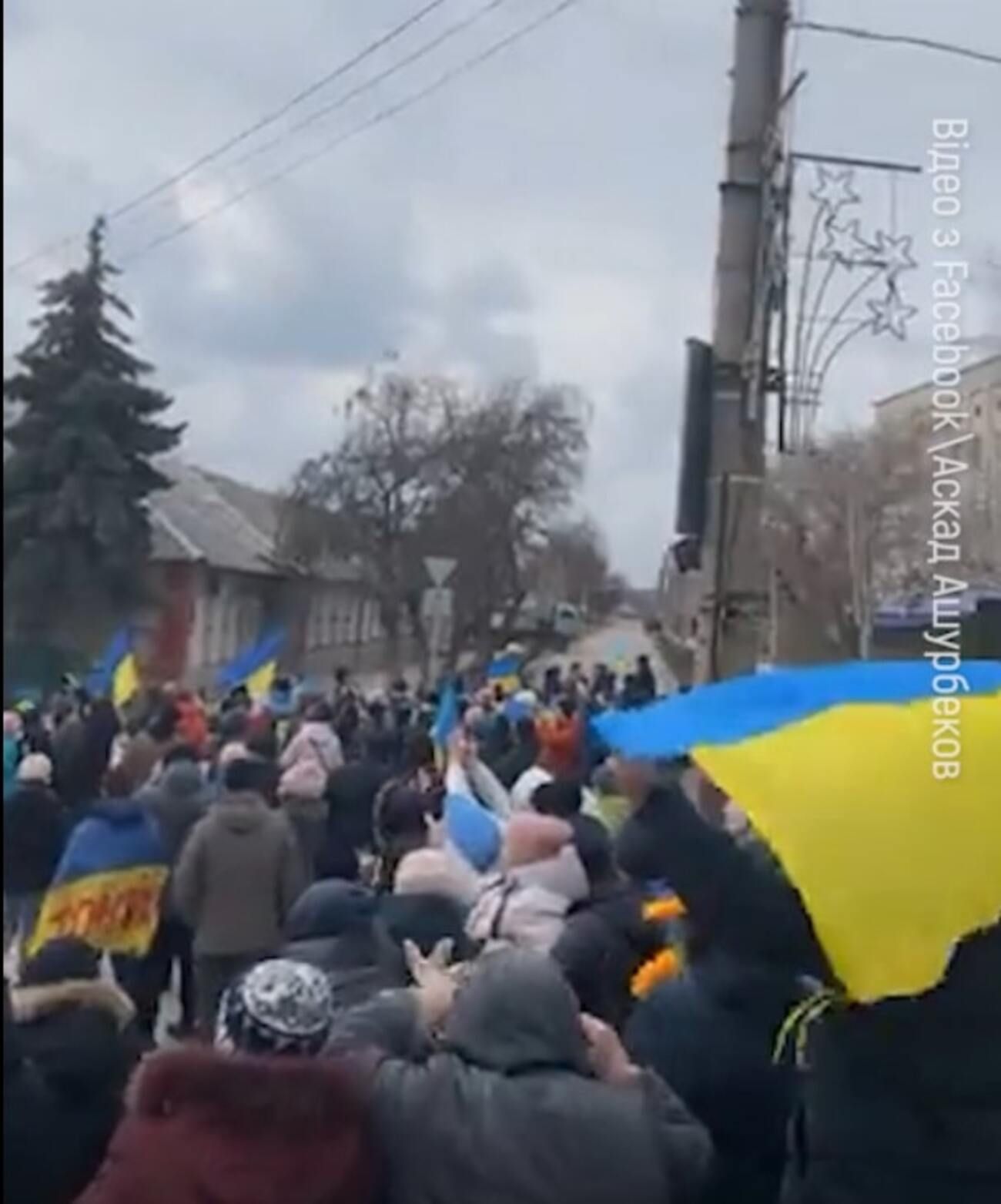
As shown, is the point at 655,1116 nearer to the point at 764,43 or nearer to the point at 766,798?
the point at 766,798

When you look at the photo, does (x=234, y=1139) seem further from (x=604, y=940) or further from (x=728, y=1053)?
(x=604, y=940)

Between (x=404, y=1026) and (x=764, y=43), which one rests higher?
(x=764, y=43)

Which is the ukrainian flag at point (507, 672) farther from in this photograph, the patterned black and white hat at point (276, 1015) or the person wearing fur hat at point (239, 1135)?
the person wearing fur hat at point (239, 1135)

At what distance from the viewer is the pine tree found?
1794 mm

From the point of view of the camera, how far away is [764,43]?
8.76 m

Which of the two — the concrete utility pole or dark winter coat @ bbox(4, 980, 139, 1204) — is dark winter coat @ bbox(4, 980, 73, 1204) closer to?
dark winter coat @ bbox(4, 980, 139, 1204)

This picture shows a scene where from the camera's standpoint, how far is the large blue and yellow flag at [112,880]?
8.30 meters

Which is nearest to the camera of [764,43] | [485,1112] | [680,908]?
[485,1112]

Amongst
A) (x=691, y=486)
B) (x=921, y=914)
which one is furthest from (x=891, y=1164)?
(x=691, y=486)

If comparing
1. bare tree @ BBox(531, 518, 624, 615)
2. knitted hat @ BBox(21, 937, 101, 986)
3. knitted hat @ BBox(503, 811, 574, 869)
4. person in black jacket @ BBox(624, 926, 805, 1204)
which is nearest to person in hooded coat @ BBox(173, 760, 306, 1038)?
knitted hat @ BBox(503, 811, 574, 869)

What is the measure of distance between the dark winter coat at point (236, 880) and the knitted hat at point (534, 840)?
2.66 meters

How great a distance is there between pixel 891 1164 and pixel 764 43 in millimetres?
5527

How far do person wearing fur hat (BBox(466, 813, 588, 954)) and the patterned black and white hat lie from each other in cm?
222

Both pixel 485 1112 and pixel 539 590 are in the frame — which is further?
pixel 539 590
